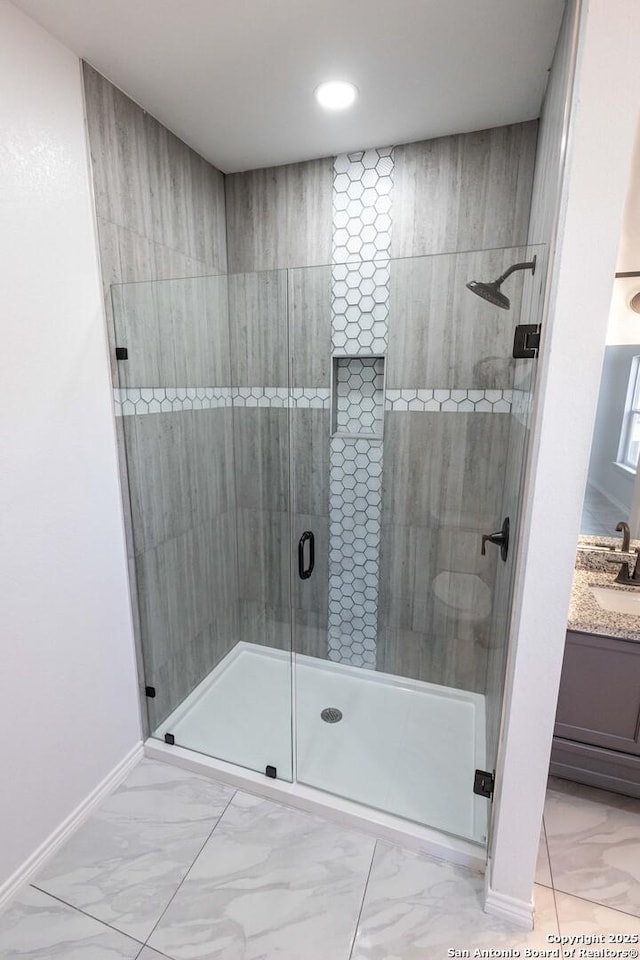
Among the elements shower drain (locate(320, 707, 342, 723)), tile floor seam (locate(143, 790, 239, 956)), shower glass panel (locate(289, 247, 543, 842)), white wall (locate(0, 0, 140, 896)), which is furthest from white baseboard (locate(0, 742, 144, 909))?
shower drain (locate(320, 707, 342, 723))

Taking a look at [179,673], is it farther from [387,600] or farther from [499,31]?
[499,31]

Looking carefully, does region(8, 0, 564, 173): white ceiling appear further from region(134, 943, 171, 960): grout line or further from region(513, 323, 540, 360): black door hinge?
region(134, 943, 171, 960): grout line

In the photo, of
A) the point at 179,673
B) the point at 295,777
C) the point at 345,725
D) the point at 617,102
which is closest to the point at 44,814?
the point at 179,673

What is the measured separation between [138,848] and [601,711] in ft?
5.46

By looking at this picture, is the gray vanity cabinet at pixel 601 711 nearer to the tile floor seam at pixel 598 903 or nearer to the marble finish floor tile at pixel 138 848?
the tile floor seam at pixel 598 903

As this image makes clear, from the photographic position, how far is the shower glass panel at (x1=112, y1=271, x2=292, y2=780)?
1799 millimetres

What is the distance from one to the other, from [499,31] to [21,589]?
83.9 inches

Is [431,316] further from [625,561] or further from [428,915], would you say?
[428,915]

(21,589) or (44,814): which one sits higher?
(21,589)

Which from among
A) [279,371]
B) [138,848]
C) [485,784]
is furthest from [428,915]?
[279,371]

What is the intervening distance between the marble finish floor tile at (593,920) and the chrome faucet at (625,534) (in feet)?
3.94

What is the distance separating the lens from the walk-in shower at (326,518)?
177cm

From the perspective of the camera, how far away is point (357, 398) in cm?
208

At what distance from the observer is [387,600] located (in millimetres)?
2232
